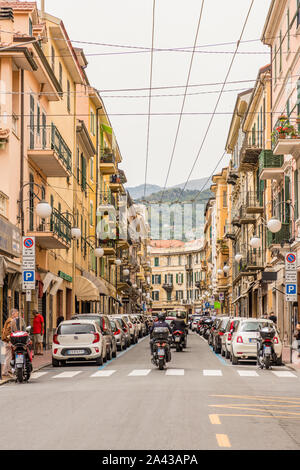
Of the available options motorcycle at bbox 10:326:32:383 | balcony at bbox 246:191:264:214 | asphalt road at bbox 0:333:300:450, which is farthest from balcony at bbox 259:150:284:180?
motorcycle at bbox 10:326:32:383

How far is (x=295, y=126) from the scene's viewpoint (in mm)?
34094

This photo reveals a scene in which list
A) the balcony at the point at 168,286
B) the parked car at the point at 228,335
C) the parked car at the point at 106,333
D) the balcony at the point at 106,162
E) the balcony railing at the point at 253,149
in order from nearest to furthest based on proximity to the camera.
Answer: the parked car at the point at 106,333, the parked car at the point at 228,335, the balcony railing at the point at 253,149, the balcony at the point at 106,162, the balcony at the point at 168,286

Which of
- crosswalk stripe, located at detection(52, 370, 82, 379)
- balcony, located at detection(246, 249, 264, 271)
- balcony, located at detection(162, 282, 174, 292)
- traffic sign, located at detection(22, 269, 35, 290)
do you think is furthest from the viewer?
balcony, located at detection(162, 282, 174, 292)

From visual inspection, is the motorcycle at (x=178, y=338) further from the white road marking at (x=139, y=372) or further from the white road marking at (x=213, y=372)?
the white road marking at (x=139, y=372)

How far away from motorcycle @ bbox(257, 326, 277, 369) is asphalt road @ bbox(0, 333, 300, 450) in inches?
60.2

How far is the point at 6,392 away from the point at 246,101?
4665cm

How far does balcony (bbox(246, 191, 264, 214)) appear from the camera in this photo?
4942 cm

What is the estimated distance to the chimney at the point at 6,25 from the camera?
28844 mm

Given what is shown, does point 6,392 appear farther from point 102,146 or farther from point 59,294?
point 102,146

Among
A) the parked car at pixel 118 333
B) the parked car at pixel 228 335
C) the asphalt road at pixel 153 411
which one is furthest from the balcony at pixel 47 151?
the asphalt road at pixel 153 411

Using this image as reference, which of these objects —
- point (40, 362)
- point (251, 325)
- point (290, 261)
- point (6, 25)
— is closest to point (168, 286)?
point (40, 362)

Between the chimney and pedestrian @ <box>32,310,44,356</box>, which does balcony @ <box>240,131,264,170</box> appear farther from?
the chimney

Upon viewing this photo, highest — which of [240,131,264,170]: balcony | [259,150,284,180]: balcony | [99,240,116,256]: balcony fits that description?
[240,131,264,170]: balcony

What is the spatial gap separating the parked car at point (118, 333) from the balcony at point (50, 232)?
4.11 meters
